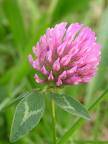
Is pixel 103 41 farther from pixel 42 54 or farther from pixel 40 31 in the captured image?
pixel 42 54

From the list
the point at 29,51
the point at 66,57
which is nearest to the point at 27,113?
the point at 66,57

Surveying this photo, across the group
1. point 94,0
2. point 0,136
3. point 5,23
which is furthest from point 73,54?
point 94,0

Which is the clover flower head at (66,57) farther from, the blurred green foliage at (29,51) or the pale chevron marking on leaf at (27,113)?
the blurred green foliage at (29,51)

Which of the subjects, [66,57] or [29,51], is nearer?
[66,57]

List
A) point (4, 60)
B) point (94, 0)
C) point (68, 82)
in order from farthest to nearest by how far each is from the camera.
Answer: point (94, 0) → point (4, 60) → point (68, 82)

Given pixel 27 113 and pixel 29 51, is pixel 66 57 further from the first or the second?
pixel 29 51

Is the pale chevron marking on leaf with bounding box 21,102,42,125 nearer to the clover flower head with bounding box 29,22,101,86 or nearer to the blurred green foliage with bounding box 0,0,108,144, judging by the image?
the clover flower head with bounding box 29,22,101,86
